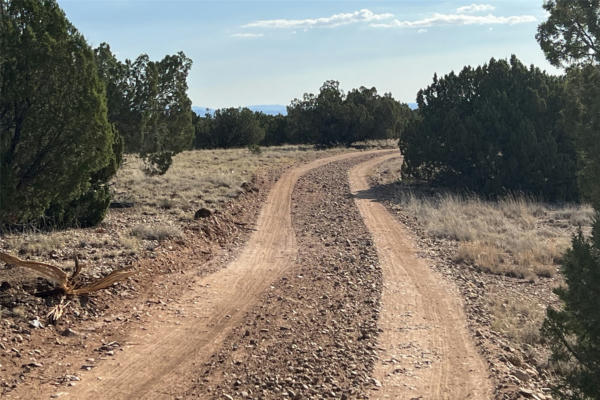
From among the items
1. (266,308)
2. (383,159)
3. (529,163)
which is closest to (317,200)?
(529,163)

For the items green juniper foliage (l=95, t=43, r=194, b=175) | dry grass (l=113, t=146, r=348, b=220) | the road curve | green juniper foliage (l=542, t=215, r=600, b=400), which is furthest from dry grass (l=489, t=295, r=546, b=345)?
green juniper foliage (l=95, t=43, r=194, b=175)

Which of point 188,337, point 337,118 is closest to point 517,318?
point 188,337

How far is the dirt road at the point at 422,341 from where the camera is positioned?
6.30 metres

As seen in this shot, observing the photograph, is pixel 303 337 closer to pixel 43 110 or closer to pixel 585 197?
pixel 585 197

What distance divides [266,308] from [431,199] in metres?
14.7

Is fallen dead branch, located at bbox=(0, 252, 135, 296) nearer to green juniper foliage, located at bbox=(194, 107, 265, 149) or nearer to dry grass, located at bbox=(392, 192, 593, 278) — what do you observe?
dry grass, located at bbox=(392, 192, 593, 278)

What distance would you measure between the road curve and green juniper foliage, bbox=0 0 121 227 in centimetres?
336

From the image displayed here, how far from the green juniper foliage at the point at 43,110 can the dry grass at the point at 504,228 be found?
880cm

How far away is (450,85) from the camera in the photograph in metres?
26.6

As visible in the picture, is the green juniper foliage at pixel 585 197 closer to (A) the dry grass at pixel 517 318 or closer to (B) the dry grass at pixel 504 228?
(A) the dry grass at pixel 517 318

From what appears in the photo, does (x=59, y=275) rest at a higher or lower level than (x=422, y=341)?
higher

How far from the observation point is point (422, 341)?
25.2 feet

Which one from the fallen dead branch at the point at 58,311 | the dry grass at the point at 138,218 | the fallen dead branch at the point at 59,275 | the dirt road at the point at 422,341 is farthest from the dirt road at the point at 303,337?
the dry grass at the point at 138,218

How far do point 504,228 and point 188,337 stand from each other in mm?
11778
